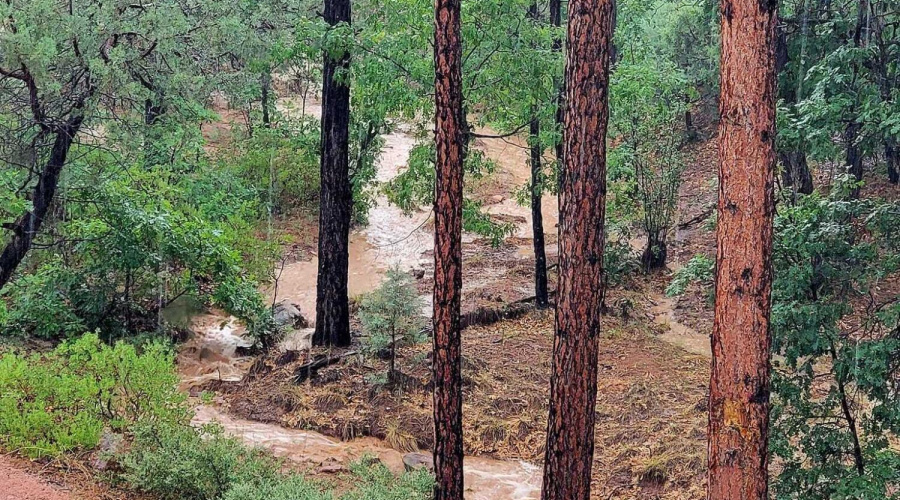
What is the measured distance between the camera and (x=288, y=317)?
14.5m

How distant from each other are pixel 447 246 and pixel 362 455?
3.07 metres

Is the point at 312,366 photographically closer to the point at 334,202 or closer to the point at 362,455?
the point at 334,202

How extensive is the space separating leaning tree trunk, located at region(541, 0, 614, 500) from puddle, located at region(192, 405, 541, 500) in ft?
8.42

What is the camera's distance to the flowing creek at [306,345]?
27.6 ft

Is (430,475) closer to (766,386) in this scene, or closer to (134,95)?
(766,386)

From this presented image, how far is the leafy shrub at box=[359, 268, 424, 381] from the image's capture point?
401 inches

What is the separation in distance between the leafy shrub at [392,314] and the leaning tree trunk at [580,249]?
4.66 meters

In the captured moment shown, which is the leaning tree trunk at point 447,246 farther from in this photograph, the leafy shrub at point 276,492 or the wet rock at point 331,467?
the wet rock at point 331,467

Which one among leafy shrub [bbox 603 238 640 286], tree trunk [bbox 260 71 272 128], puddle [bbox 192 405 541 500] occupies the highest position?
tree trunk [bbox 260 71 272 128]

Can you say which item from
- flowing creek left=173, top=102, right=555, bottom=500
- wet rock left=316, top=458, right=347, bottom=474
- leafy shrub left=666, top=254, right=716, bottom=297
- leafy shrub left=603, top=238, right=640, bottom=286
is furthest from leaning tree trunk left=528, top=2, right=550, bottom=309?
wet rock left=316, top=458, right=347, bottom=474

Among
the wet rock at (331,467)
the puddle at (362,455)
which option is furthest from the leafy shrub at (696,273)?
the wet rock at (331,467)

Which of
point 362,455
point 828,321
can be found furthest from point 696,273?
point 362,455

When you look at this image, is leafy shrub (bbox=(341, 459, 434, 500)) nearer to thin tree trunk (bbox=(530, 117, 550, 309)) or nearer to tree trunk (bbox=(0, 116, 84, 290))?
tree trunk (bbox=(0, 116, 84, 290))

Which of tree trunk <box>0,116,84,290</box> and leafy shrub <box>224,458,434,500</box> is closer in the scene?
leafy shrub <box>224,458,434,500</box>
